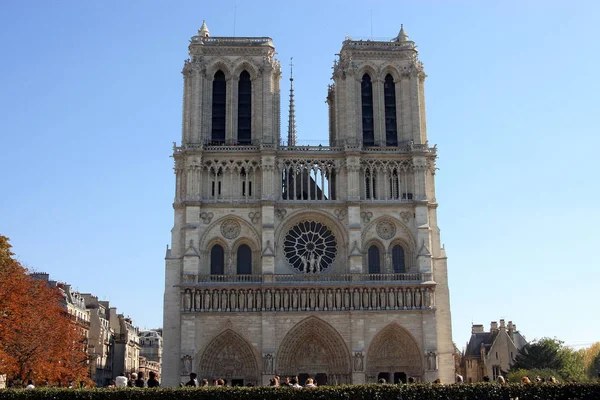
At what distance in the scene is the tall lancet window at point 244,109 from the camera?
53.5m

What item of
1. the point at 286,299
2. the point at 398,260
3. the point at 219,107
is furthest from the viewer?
the point at 219,107

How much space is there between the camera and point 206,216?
50906 mm

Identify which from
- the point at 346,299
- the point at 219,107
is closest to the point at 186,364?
the point at 346,299

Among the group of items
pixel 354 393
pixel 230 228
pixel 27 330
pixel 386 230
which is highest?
pixel 230 228

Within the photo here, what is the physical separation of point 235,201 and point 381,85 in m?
12.7

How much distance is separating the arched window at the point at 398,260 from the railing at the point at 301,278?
1167 mm

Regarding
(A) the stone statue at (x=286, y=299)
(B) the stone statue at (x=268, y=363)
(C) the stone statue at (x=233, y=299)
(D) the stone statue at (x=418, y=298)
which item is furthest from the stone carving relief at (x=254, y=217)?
(D) the stone statue at (x=418, y=298)

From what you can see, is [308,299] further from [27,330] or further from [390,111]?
[27,330]

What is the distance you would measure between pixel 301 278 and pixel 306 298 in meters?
1.35

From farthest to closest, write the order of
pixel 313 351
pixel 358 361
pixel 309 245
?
pixel 309 245 < pixel 313 351 < pixel 358 361

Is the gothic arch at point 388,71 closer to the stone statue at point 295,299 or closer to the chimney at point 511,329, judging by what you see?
the stone statue at point 295,299

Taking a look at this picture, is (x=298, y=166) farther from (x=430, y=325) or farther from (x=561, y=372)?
(x=561, y=372)

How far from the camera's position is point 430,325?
49.4 meters

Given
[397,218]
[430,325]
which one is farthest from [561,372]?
[397,218]
